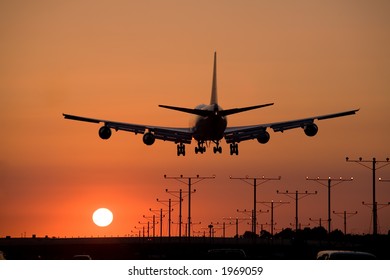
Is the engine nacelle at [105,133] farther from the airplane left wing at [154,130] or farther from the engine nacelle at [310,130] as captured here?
the engine nacelle at [310,130]

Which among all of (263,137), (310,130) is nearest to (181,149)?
(263,137)

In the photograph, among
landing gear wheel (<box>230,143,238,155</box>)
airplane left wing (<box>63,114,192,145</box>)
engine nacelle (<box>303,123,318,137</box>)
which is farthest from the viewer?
landing gear wheel (<box>230,143,238,155</box>)

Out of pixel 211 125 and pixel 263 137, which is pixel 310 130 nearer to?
pixel 263 137

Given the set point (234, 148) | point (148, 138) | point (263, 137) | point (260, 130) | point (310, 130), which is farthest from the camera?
point (234, 148)

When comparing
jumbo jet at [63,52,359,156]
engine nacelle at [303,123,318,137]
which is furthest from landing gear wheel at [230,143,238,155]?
engine nacelle at [303,123,318,137]

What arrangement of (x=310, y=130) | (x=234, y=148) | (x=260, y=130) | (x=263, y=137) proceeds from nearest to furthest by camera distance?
1. (x=310, y=130)
2. (x=263, y=137)
3. (x=260, y=130)
4. (x=234, y=148)

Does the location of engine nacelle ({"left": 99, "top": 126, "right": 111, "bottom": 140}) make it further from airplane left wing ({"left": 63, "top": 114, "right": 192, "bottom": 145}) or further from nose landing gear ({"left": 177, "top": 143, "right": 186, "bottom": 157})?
nose landing gear ({"left": 177, "top": 143, "right": 186, "bottom": 157})
